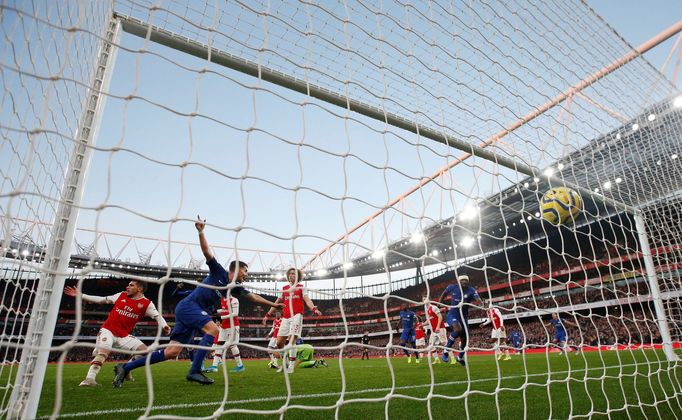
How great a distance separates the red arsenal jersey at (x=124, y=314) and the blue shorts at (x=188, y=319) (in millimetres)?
865

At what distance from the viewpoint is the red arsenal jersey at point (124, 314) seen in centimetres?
510

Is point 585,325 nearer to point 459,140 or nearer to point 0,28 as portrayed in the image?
point 459,140

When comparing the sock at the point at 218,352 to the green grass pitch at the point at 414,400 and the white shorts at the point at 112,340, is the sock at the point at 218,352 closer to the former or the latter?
the green grass pitch at the point at 414,400

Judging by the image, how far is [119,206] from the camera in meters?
1.48

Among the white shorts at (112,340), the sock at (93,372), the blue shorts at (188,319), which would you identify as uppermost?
the blue shorts at (188,319)

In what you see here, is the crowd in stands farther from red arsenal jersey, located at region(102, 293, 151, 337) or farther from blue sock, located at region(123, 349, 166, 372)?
blue sock, located at region(123, 349, 166, 372)

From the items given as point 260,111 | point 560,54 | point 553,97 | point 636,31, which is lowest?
point 260,111

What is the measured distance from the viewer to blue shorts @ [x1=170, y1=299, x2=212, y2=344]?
4.62m

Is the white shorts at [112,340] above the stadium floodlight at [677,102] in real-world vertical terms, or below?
below

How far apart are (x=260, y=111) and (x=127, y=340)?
4.62 metres

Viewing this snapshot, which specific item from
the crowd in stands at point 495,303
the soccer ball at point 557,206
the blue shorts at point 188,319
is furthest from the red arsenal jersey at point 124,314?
the crowd in stands at point 495,303

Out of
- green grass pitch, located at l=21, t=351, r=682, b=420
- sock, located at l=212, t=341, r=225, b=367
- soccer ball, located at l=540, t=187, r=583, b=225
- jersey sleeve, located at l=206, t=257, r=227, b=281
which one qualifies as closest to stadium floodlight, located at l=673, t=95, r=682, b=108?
soccer ball, located at l=540, t=187, r=583, b=225

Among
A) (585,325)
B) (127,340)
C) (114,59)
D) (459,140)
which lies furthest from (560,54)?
(585,325)

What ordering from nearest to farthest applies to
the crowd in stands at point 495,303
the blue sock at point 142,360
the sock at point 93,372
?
the blue sock at point 142,360
the sock at point 93,372
the crowd in stands at point 495,303
